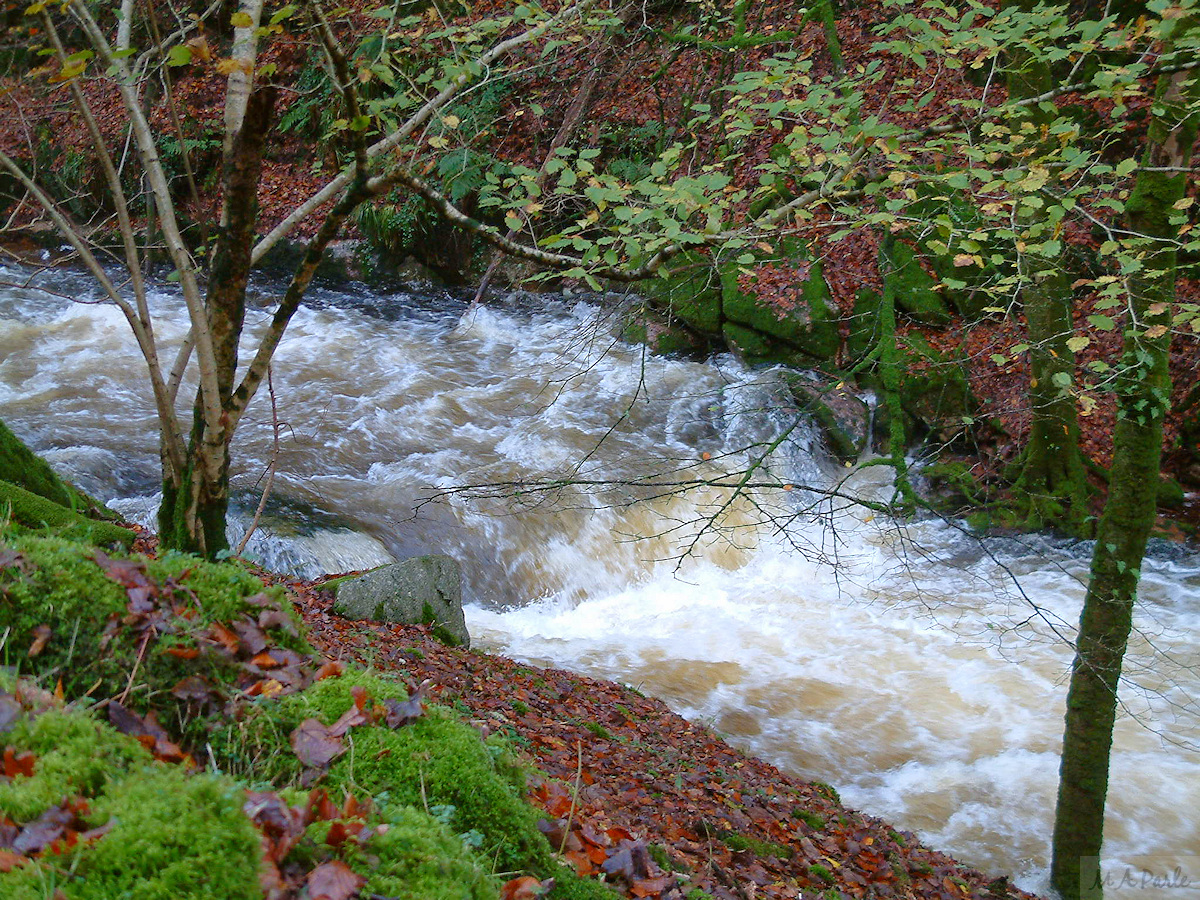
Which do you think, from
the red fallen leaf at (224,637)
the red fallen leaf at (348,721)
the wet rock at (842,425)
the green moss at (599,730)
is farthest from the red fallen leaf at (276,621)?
the wet rock at (842,425)

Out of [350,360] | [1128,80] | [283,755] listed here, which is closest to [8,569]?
[283,755]

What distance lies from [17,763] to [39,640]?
22.3 inches

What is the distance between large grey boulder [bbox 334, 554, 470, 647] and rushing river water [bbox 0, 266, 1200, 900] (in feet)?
2.82

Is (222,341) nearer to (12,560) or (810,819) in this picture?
(12,560)

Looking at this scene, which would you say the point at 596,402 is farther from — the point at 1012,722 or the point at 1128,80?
the point at 1128,80

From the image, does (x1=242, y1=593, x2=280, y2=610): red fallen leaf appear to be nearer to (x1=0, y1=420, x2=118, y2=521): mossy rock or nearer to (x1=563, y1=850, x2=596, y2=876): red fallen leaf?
(x1=563, y1=850, x2=596, y2=876): red fallen leaf

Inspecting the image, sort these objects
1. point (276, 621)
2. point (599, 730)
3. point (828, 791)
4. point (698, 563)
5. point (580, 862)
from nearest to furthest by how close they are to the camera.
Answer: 1. point (580, 862)
2. point (276, 621)
3. point (599, 730)
4. point (828, 791)
5. point (698, 563)

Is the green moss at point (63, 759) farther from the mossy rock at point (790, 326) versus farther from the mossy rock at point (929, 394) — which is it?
the mossy rock at point (790, 326)

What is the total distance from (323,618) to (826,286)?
354 inches

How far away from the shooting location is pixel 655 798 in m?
4.30

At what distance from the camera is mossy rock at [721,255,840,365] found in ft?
39.0

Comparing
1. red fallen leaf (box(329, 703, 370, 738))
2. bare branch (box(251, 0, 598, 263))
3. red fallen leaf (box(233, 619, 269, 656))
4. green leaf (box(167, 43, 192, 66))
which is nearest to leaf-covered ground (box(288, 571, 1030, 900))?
red fallen leaf (box(329, 703, 370, 738))

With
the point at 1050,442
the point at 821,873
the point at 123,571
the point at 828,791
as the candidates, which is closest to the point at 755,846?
the point at 821,873

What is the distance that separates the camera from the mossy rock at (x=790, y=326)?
11.9 meters
